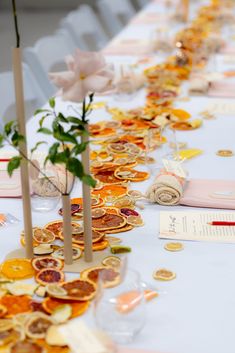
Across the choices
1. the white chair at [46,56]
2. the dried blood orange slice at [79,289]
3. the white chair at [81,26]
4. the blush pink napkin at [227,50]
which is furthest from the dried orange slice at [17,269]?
the white chair at [81,26]

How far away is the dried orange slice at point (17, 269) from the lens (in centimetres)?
153

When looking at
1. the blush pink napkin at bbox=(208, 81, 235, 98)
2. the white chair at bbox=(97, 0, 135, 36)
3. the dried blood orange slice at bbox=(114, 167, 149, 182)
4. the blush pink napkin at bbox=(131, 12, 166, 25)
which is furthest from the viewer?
the white chair at bbox=(97, 0, 135, 36)

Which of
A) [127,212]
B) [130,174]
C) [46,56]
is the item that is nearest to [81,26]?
[46,56]

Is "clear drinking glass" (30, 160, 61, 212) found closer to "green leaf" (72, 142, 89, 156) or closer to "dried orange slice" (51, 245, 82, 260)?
"dried orange slice" (51, 245, 82, 260)

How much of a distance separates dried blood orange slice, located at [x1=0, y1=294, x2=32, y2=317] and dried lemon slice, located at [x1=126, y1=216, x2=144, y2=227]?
0.46m

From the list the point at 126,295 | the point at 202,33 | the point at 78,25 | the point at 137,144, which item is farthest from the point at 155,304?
the point at 78,25

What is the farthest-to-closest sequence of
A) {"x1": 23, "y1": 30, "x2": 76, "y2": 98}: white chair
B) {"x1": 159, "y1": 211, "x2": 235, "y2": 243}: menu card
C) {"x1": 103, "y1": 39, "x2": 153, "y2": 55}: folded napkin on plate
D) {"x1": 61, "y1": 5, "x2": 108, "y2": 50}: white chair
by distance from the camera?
{"x1": 61, "y1": 5, "x2": 108, "y2": 50}: white chair, {"x1": 103, "y1": 39, "x2": 153, "y2": 55}: folded napkin on plate, {"x1": 23, "y1": 30, "x2": 76, "y2": 98}: white chair, {"x1": 159, "y1": 211, "x2": 235, "y2": 243}: menu card

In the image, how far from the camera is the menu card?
5.71 ft

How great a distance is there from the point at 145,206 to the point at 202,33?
7.73 feet

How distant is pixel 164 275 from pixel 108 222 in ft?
1.00

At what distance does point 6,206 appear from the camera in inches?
76.0

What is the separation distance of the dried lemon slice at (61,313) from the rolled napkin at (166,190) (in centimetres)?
61

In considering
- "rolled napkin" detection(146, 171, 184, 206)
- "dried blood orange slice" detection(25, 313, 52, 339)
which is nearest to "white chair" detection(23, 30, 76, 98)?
"rolled napkin" detection(146, 171, 184, 206)

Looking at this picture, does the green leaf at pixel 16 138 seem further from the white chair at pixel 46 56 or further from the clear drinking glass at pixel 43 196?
the white chair at pixel 46 56
